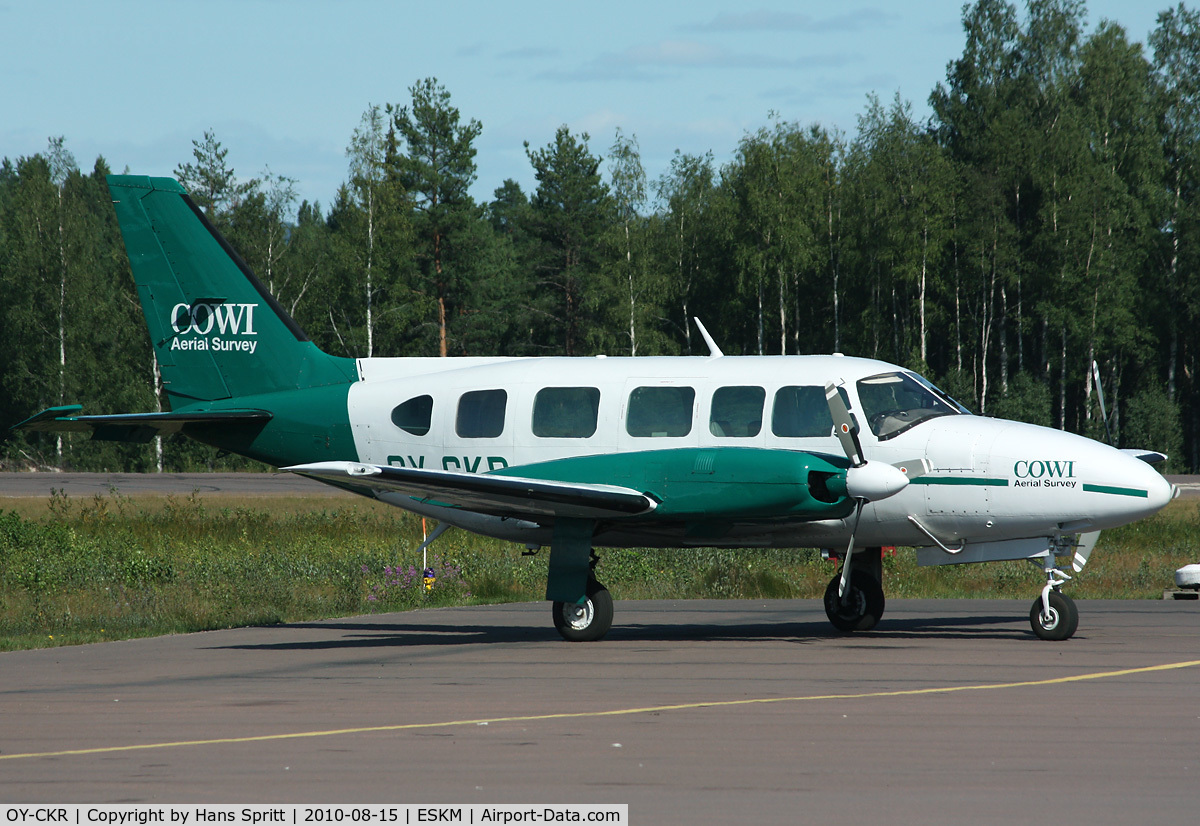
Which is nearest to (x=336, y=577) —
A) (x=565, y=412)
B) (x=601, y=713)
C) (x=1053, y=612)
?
(x=565, y=412)

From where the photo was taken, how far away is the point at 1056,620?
13.0 metres

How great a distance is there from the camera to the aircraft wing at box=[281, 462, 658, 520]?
1259 cm

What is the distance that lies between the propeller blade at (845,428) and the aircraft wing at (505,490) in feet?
6.74

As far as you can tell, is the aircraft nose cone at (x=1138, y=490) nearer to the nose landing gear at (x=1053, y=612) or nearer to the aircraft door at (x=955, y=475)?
the nose landing gear at (x=1053, y=612)

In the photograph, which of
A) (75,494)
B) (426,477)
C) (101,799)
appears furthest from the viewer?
(75,494)

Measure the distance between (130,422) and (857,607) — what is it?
28.6ft

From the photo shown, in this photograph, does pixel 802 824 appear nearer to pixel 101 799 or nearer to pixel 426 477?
pixel 101 799

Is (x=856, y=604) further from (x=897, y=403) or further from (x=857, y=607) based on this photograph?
(x=897, y=403)

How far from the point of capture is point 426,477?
1276 cm

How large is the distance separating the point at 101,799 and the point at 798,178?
53.6 meters

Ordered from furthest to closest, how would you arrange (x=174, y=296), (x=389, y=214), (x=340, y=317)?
(x=340, y=317) < (x=389, y=214) < (x=174, y=296)

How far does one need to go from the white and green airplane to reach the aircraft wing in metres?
0.03

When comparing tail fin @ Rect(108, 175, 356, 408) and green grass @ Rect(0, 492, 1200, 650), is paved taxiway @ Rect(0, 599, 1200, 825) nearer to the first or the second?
tail fin @ Rect(108, 175, 356, 408)

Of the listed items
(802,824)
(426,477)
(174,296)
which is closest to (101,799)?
(802,824)
